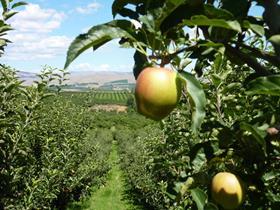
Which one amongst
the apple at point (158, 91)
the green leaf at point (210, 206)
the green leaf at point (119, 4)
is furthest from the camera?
the green leaf at point (210, 206)

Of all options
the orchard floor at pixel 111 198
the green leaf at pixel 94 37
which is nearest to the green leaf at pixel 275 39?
the green leaf at pixel 94 37

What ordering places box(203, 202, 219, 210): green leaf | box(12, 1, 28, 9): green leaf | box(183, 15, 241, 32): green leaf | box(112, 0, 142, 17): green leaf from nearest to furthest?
box(183, 15, 241, 32): green leaf → box(112, 0, 142, 17): green leaf → box(203, 202, 219, 210): green leaf → box(12, 1, 28, 9): green leaf

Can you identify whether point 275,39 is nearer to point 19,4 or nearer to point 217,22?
point 217,22

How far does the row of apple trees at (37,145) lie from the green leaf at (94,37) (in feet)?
7.32

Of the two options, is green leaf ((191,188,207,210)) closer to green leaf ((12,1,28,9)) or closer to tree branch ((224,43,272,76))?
tree branch ((224,43,272,76))

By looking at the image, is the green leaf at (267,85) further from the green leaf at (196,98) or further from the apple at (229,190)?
the apple at (229,190)

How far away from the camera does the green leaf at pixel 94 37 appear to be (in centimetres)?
102

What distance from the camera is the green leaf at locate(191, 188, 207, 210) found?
58.0 inches

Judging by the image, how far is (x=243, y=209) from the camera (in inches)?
83.5

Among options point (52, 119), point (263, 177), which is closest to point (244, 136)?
point (263, 177)

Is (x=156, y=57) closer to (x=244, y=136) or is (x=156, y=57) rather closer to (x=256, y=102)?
(x=244, y=136)

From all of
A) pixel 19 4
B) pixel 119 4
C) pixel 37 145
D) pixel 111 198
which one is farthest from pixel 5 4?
pixel 111 198

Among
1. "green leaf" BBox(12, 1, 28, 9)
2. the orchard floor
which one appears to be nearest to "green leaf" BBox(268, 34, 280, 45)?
"green leaf" BBox(12, 1, 28, 9)

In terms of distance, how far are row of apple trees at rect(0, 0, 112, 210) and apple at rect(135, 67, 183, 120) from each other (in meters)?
2.24
